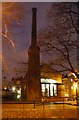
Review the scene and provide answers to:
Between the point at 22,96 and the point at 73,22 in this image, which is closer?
the point at 73,22

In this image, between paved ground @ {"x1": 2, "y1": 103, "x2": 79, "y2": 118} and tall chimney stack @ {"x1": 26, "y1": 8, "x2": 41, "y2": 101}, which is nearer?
paved ground @ {"x1": 2, "y1": 103, "x2": 79, "y2": 118}

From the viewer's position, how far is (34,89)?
4959 cm

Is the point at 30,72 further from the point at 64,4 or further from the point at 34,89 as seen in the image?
the point at 64,4

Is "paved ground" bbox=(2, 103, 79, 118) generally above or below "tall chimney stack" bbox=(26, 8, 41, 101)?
below

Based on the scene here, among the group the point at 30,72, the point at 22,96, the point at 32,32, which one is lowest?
the point at 22,96

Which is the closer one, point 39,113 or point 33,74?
point 39,113

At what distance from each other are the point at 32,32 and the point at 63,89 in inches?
410

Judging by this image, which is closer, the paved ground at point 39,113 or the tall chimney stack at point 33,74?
the paved ground at point 39,113

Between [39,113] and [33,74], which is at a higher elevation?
[33,74]

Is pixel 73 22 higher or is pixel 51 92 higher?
pixel 73 22

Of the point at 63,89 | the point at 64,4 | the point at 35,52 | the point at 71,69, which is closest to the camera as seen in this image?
the point at 64,4

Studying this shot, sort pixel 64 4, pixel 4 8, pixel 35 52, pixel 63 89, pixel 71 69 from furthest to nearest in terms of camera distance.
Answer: pixel 63 89
pixel 35 52
pixel 71 69
pixel 64 4
pixel 4 8

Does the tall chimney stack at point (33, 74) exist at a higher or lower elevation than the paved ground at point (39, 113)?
higher

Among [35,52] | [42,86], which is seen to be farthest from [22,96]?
[35,52]
